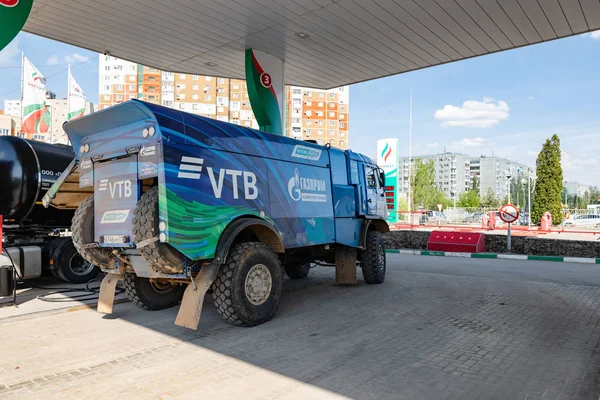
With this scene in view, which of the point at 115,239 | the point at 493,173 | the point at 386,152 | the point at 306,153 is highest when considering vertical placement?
the point at 493,173

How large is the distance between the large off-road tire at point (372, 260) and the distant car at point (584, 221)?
4062 cm

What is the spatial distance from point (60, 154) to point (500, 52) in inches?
487

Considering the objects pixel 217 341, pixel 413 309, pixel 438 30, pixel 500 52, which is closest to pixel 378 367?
pixel 217 341

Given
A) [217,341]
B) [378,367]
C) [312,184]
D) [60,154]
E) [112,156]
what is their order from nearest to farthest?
[378,367], [217,341], [112,156], [312,184], [60,154]

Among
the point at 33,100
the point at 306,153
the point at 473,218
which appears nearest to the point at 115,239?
the point at 306,153

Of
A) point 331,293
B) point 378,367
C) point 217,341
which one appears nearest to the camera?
point 378,367

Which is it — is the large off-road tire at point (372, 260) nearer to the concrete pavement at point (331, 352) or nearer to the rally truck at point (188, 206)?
the concrete pavement at point (331, 352)

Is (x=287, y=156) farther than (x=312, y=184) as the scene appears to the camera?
No

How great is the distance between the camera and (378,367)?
471 centimetres

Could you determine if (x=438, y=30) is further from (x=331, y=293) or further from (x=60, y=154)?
(x=60, y=154)

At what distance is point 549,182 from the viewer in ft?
134

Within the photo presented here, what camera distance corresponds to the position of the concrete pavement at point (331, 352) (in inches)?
164

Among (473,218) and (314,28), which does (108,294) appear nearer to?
(314,28)

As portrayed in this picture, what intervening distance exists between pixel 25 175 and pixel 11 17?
3274mm
